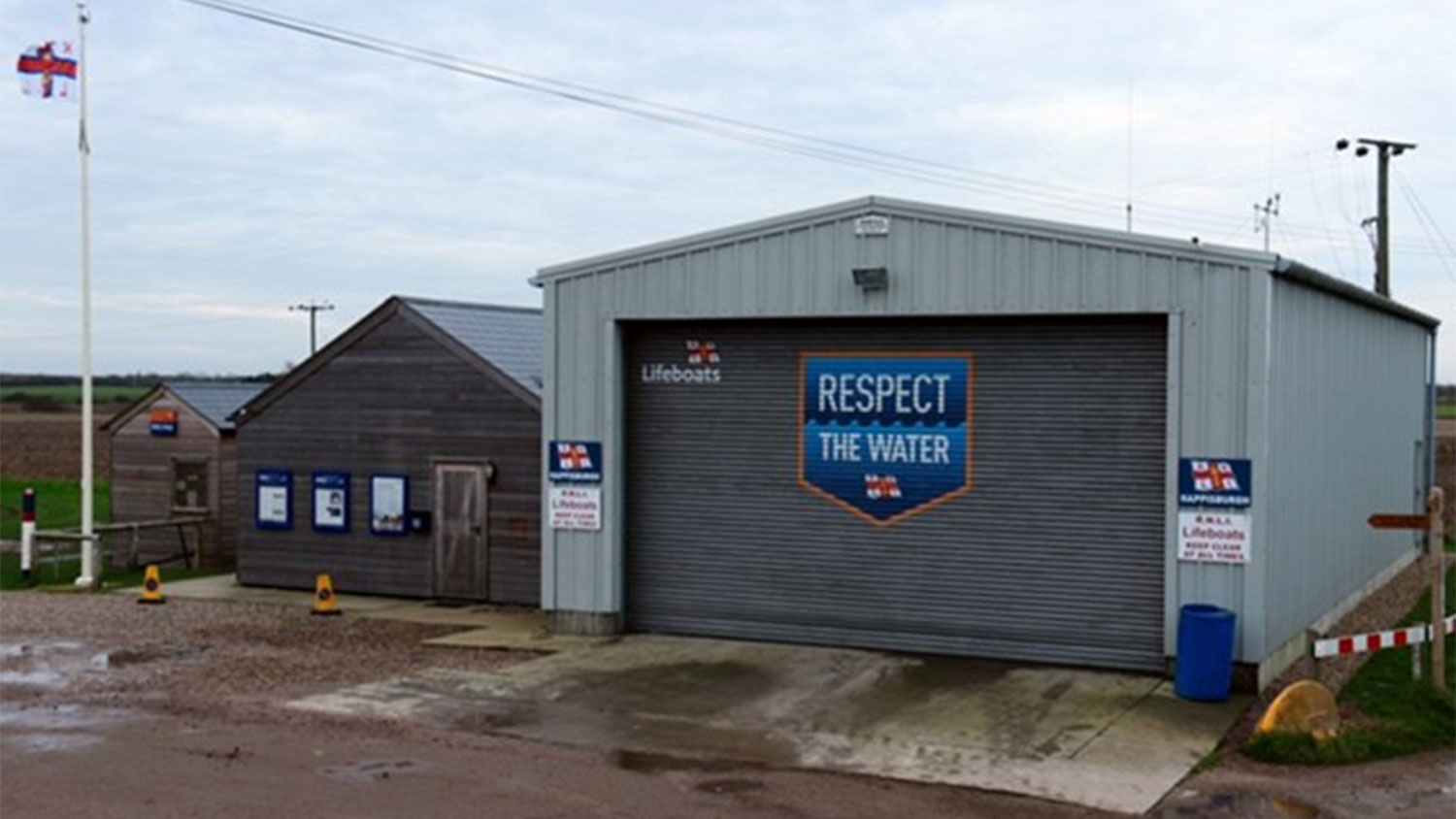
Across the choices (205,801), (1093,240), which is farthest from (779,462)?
(205,801)

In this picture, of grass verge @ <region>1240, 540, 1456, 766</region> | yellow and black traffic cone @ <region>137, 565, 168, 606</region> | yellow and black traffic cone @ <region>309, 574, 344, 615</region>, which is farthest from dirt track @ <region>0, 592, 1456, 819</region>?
yellow and black traffic cone @ <region>137, 565, 168, 606</region>

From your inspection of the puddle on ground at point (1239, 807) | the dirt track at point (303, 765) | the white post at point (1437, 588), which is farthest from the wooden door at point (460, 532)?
the puddle on ground at point (1239, 807)

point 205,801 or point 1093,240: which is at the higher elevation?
point 1093,240

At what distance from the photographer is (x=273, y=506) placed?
74.4 feet

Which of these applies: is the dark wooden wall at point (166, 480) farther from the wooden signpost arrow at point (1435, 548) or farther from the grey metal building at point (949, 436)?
the wooden signpost arrow at point (1435, 548)

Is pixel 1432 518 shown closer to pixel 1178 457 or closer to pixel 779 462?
pixel 1178 457

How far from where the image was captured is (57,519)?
34.3 metres

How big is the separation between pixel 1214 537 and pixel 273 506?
1315cm

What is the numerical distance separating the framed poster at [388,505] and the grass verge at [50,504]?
11.7m

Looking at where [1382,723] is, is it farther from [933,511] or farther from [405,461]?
[405,461]

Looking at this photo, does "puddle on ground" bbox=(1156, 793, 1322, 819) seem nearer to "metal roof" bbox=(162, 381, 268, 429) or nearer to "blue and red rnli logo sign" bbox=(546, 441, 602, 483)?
"blue and red rnli logo sign" bbox=(546, 441, 602, 483)

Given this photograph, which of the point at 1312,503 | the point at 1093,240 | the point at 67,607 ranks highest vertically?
the point at 1093,240

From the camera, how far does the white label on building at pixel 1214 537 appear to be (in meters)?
14.8

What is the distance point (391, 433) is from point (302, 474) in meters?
1.65
